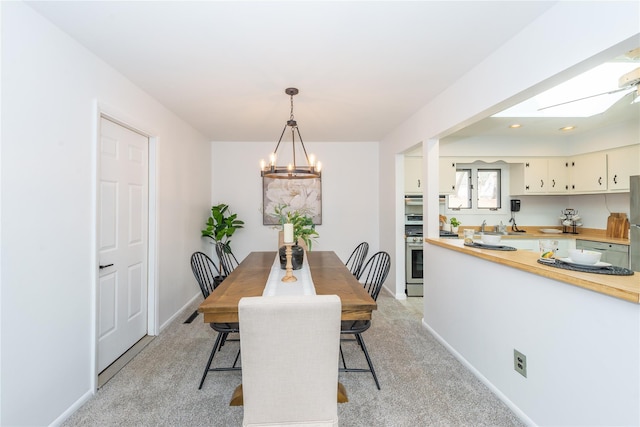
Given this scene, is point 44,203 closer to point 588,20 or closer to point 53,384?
point 53,384

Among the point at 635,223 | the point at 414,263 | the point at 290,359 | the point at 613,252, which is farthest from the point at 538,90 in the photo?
the point at 613,252

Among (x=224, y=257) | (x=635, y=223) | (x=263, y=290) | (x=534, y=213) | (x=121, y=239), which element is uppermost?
(x=534, y=213)

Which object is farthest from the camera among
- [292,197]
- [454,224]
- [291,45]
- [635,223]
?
[292,197]

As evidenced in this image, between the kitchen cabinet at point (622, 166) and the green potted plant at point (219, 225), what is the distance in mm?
5237

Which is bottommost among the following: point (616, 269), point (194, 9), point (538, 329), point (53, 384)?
point (53, 384)

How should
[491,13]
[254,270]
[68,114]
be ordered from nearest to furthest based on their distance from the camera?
[491,13]
[68,114]
[254,270]

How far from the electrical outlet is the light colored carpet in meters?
0.29

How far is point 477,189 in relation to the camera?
4961 mm

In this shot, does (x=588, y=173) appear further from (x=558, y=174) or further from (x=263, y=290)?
(x=263, y=290)

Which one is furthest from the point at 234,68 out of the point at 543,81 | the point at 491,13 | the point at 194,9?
the point at 543,81

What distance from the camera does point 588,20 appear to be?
4.74 feet

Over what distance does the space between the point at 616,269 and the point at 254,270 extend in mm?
2481

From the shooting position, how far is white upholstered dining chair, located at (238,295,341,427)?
1.26 meters

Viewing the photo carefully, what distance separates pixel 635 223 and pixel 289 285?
385cm
